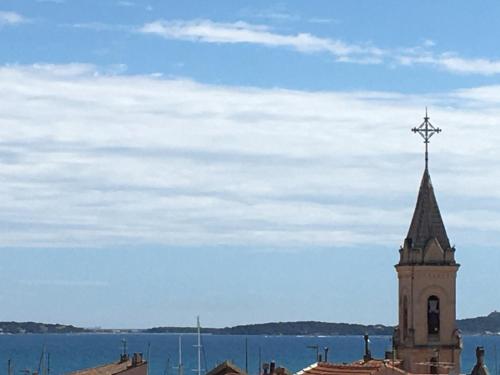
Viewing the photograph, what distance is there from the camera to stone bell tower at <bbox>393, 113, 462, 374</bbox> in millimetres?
56344

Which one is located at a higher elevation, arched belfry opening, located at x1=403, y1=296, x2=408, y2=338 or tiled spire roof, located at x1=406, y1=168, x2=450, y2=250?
tiled spire roof, located at x1=406, y1=168, x2=450, y2=250

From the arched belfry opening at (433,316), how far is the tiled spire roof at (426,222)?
202 cm

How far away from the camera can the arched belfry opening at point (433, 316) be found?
5678 centimetres

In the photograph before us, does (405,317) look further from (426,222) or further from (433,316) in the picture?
(426,222)

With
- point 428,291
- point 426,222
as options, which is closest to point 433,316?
point 428,291

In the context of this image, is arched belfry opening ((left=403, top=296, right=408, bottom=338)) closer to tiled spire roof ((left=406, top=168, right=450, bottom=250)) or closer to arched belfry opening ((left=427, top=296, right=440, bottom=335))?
arched belfry opening ((left=427, top=296, right=440, bottom=335))

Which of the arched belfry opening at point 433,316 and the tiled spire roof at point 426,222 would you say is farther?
the arched belfry opening at point 433,316

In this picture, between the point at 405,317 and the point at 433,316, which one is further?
the point at 405,317

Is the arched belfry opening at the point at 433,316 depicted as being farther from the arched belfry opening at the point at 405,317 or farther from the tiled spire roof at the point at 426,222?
the tiled spire roof at the point at 426,222

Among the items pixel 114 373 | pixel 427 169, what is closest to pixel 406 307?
pixel 427 169

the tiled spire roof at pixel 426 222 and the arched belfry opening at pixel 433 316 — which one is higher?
the tiled spire roof at pixel 426 222

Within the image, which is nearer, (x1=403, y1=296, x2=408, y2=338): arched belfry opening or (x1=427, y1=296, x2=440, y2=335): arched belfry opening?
(x1=427, y1=296, x2=440, y2=335): arched belfry opening

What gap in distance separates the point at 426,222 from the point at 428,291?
8.36ft

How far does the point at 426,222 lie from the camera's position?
56844mm
